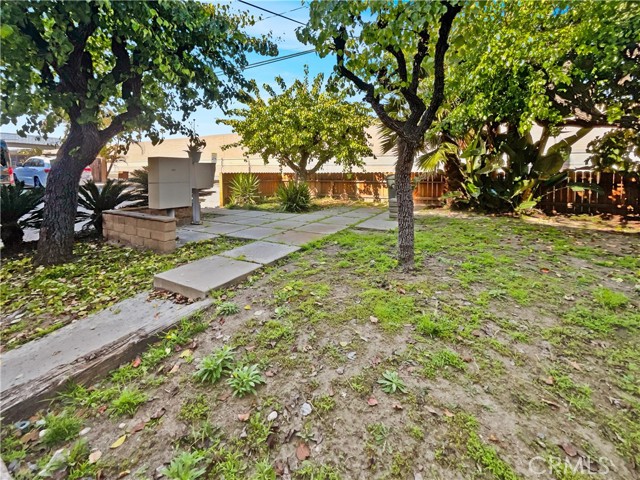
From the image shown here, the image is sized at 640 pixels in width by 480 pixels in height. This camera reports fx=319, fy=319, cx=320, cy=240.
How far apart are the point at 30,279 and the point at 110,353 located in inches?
87.2

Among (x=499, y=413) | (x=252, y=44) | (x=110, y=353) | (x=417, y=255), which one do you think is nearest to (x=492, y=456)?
(x=499, y=413)

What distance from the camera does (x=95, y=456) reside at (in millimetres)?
1402

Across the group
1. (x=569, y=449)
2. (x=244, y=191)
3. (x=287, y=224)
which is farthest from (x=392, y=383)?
(x=244, y=191)

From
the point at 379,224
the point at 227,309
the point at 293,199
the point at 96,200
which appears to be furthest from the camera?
the point at 293,199

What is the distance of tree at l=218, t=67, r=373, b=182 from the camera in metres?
9.07

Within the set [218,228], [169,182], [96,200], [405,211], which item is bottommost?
[218,228]

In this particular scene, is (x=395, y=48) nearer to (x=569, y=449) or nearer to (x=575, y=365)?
(x=575, y=365)

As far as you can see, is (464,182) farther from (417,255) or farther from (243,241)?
(243,241)

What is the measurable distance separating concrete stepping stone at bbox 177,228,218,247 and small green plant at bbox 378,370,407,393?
145 inches

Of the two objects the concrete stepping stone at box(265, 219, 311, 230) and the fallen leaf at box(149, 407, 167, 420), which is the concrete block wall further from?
the fallen leaf at box(149, 407, 167, 420)

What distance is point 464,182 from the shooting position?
763 centimetres

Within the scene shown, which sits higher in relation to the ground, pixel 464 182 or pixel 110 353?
pixel 464 182

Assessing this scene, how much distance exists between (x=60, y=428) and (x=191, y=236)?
148 inches

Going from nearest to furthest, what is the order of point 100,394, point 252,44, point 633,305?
point 100,394, point 633,305, point 252,44
